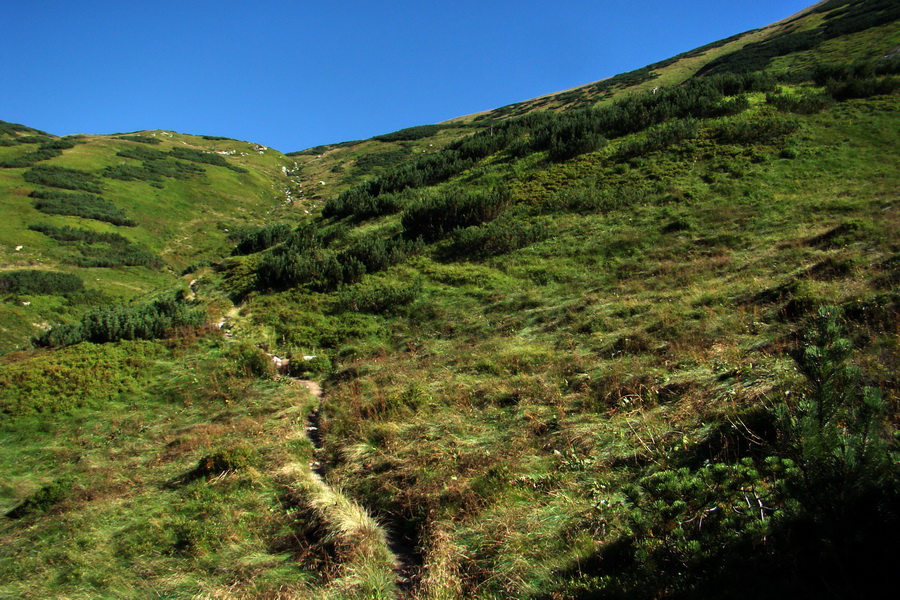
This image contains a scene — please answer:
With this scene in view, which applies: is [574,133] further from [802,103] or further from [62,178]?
[62,178]

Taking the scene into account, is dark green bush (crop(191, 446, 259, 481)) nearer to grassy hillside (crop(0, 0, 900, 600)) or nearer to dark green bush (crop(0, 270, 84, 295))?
grassy hillside (crop(0, 0, 900, 600))

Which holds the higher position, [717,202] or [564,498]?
[717,202]

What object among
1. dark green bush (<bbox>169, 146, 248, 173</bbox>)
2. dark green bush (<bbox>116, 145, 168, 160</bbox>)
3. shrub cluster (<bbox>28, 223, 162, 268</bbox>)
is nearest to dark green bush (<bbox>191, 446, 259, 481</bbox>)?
shrub cluster (<bbox>28, 223, 162, 268</bbox>)

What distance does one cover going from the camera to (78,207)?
126 feet

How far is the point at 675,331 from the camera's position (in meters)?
9.47

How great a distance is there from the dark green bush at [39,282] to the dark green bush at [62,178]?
21.0 meters

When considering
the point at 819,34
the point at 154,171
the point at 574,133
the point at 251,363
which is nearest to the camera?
the point at 251,363

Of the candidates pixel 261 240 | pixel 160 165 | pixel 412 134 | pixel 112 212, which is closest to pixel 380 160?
pixel 412 134

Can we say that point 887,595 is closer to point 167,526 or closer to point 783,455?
point 783,455

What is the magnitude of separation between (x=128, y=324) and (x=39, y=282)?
1770 centimetres

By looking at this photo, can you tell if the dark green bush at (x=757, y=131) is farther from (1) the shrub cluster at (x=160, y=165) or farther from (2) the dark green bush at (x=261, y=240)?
(1) the shrub cluster at (x=160, y=165)

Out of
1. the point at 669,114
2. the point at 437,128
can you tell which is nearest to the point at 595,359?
the point at 669,114

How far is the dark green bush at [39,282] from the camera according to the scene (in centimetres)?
2512

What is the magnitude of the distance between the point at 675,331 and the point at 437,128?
284 feet
